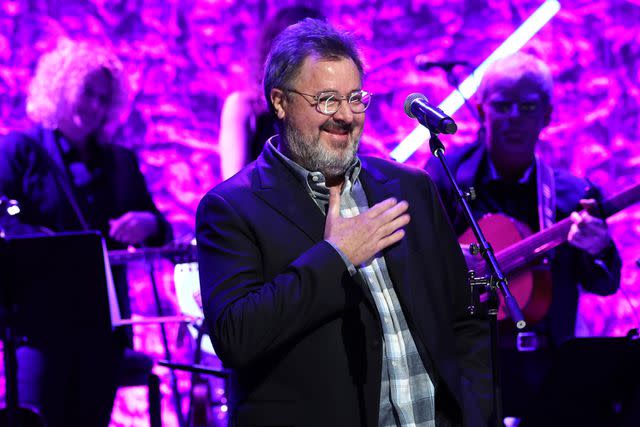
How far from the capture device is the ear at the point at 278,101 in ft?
7.70

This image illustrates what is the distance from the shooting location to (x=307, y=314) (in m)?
2.00

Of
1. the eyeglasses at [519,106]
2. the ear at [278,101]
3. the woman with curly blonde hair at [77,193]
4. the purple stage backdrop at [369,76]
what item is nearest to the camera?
the ear at [278,101]


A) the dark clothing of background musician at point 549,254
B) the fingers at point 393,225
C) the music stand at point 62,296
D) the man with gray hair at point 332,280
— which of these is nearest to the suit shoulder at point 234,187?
the man with gray hair at point 332,280

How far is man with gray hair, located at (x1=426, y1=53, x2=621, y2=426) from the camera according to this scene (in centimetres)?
394

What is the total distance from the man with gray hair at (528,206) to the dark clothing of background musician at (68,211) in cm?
154

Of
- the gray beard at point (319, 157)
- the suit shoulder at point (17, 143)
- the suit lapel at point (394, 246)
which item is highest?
the suit shoulder at point (17, 143)

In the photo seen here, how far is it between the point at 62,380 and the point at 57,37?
8.25 ft

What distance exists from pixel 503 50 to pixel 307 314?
3.95m

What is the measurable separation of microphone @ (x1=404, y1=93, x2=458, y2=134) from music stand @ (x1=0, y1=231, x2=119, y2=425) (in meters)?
1.53

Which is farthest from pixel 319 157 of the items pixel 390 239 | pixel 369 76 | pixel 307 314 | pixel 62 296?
pixel 369 76

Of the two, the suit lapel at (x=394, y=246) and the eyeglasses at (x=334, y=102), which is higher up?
the eyeglasses at (x=334, y=102)

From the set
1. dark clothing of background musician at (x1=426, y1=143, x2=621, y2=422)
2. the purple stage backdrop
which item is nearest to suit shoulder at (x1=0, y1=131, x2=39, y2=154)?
the purple stage backdrop

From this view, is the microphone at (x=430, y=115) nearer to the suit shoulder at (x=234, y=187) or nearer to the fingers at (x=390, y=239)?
the fingers at (x=390, y=239)

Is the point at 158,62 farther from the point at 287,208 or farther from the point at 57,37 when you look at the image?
the point at 287,208
